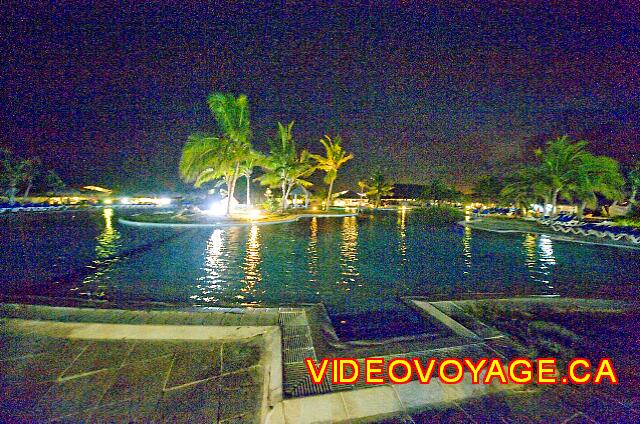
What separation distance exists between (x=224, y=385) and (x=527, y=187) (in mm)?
36430

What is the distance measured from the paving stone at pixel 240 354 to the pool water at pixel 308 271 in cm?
153

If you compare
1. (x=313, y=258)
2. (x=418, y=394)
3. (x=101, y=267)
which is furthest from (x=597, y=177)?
(x=101, y=267)

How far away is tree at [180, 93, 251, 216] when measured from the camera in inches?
913

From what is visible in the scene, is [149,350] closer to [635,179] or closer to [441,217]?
[441,217]

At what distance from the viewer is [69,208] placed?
45.5m

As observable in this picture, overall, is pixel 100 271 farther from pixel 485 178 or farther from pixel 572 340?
pixel 485 178

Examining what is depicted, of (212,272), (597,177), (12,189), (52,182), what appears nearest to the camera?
(212,272)

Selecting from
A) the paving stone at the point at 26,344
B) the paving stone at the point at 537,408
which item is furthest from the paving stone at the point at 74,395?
the paving stone at the point at 537,408

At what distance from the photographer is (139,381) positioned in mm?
2945

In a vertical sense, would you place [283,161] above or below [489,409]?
above

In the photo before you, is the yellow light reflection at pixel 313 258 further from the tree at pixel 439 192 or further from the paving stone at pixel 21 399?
the tree at pixel 439 192

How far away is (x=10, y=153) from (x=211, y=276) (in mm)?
54271

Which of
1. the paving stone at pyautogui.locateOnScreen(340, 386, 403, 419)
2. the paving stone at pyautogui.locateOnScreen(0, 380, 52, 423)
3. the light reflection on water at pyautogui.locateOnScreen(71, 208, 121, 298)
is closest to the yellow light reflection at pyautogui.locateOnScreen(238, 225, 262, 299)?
the light reflection on water at pyautogui.locateOnScreen(71, 208, 121, 298)

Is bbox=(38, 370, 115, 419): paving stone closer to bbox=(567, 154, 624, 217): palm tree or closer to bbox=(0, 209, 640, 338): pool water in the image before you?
bbox=(0, 209, 640, 338): pool water
